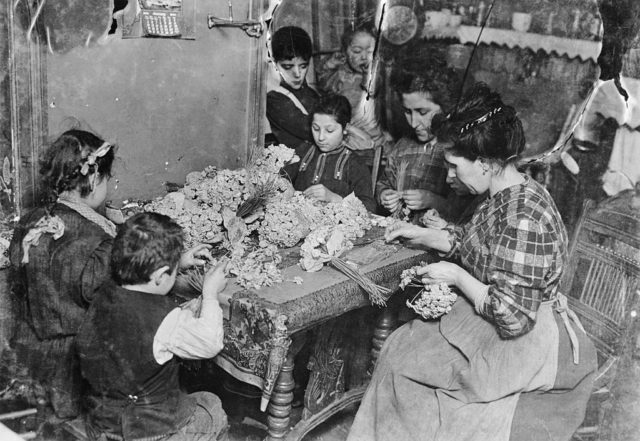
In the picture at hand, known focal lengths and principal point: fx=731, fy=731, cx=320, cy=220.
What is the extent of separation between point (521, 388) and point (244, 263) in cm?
146

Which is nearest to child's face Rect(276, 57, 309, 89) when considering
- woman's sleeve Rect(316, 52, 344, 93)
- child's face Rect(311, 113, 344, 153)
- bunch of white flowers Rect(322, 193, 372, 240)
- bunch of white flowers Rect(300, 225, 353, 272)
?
woman's sleeve Rect(316, 52, 344, 93)

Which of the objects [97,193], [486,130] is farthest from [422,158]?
[97,193]

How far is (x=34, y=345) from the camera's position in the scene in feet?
12.3

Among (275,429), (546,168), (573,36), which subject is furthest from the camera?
(546,168)

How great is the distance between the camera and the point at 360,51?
5.32 meters

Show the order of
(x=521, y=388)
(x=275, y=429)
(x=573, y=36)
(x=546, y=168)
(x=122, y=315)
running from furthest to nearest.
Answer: (x=546, y=168)
(x=573, y=36)
(x=275, y=429)
(x=521, y=388)
(x=122, y=315)

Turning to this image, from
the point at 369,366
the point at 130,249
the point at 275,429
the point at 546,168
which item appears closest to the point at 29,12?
the point at 130,249

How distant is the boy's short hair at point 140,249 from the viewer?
3.16 meters

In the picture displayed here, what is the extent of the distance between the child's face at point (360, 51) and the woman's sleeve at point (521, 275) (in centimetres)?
239

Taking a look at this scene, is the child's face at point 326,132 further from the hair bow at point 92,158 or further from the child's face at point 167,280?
the child's face at point 167,280

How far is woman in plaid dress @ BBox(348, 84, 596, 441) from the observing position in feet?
10.9

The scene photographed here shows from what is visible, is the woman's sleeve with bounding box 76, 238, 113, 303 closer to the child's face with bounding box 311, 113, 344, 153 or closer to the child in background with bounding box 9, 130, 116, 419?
the child in background with bounding box 9, 130, 116, 419

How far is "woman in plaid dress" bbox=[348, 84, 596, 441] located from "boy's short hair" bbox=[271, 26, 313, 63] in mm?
1863

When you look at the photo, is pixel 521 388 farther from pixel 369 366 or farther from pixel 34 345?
pixel 34 345
